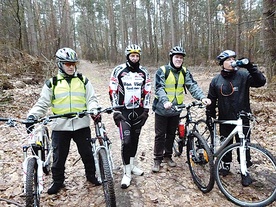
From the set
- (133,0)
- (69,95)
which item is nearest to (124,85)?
(69,95)

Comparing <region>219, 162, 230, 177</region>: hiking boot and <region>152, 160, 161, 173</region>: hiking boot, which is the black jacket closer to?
<region>219, 162, 230, 177</region>: hiking boot

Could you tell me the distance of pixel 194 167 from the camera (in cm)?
430

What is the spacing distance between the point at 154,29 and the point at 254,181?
3063 centimetres

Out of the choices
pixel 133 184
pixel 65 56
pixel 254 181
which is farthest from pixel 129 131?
pixel 254 181

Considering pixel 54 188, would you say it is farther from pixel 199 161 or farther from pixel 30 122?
pixel 199 161

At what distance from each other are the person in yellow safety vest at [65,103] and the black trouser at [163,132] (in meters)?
1.32

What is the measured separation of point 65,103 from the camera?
3.70 metres

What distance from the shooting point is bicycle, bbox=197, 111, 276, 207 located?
11.5ft

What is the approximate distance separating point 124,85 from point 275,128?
14.6 ft

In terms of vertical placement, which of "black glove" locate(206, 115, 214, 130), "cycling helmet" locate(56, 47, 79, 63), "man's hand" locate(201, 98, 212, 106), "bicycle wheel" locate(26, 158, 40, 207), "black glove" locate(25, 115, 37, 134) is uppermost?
"cycling helmet" locate(56, 47, 79, 63)

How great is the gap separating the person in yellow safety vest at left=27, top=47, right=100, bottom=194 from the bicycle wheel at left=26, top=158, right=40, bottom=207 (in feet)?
2.13

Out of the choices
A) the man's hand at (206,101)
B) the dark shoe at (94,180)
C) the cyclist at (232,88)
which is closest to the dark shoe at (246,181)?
the cyclist at (232,88)

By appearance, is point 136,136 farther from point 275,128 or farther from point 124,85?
point 275,128

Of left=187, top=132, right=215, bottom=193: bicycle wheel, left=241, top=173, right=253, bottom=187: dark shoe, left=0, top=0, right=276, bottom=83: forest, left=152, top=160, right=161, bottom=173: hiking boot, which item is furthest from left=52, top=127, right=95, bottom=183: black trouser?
left=0, top=0, right=276, bottom=83: forest
